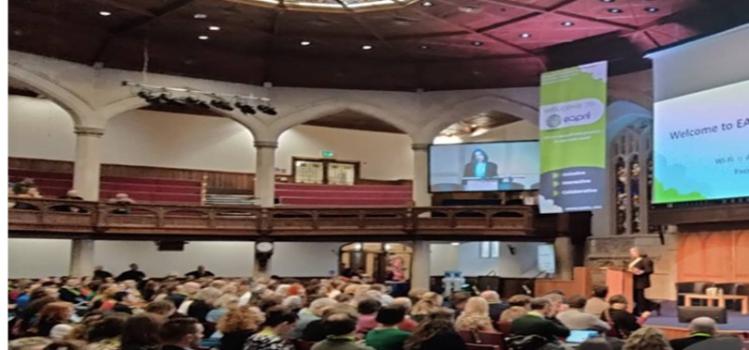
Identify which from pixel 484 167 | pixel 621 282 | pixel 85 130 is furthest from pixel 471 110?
pixel 85 130

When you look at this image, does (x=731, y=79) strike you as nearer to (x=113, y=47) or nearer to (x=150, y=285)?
(x=150, y=285)

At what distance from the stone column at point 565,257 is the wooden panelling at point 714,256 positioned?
4131 mm

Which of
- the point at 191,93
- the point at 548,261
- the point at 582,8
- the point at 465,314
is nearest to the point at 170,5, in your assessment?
the point at 191,93

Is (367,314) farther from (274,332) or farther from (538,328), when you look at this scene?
(538,328)

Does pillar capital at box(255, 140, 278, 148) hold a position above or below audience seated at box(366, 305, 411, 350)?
above

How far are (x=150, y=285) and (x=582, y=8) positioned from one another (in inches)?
360

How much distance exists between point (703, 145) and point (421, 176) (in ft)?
31.1

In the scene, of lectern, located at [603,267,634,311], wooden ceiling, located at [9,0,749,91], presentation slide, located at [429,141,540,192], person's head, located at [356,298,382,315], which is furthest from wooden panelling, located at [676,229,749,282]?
person's head, located at [356,298,382,315]

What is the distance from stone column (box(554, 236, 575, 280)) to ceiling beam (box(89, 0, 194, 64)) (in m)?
10.4

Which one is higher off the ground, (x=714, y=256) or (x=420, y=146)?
(x=420, y=146)

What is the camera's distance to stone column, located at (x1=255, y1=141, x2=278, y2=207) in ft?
68.9

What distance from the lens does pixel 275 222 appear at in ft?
66.2

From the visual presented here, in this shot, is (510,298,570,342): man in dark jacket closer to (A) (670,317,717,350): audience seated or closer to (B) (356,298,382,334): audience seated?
(A) (670,317,717,350): audience seated

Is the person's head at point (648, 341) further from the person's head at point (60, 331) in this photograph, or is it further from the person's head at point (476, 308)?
the person's head at point (60, 331)
